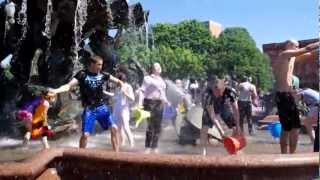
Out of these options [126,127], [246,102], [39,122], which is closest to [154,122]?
[126,127]

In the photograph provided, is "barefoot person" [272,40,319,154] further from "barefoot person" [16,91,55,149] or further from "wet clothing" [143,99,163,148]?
"barefoot person" [16,91,55,149]

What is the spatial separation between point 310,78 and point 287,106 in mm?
33211

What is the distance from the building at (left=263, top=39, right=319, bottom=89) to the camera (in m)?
6.89

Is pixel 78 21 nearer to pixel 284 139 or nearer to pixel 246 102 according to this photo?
pixel 246 102

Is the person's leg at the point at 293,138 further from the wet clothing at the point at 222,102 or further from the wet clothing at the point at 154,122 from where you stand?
the wet clothing at the point at 154,122

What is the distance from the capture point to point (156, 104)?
852 cm

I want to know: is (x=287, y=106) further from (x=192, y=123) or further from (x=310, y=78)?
(x=310, y=78)

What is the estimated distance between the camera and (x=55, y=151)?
15.1 feet

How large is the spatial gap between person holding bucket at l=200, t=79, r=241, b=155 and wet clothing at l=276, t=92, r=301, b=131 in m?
1.52

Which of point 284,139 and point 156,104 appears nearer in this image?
point 284,139

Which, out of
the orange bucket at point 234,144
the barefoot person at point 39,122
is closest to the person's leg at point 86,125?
the orange bucket at point 234,144

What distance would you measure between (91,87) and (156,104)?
6.92 ft

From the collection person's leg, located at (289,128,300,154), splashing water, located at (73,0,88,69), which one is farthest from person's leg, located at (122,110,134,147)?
person's leg, located at (289,128,300,154)

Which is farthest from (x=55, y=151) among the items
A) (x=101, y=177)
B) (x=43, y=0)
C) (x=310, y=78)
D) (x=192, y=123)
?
(x=310, y=78)
